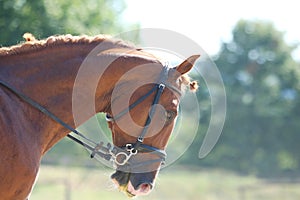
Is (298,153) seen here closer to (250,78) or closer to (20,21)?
(250,78)

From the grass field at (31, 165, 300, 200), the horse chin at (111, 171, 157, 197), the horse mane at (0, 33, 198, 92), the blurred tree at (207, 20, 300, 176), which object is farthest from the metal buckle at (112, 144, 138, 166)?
the blurred tree at (207, 20, 300, 176)

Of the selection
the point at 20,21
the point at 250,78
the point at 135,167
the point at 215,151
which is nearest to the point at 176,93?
the point at 135,167

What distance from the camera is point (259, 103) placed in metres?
44.4

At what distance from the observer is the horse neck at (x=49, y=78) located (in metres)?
4.86

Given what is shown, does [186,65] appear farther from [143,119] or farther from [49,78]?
[49,78]

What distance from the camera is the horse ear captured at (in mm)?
5157

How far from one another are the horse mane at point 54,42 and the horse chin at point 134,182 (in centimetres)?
110

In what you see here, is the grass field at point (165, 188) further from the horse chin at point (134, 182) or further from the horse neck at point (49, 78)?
the horse neck at point (49, 78)

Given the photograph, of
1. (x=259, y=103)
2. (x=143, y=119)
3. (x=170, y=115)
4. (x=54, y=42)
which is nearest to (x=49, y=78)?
(x=54, y=42)

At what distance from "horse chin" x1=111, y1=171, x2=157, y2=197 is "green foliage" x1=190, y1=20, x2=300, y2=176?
36.2m

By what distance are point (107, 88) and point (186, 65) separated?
2.30ft

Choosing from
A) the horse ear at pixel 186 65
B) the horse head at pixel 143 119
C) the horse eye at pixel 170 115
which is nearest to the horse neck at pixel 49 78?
the horse head at pixel 143 119

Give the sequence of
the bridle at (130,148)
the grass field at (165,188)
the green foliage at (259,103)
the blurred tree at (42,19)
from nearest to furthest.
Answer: the bridle at (130,148) < the blurred tree at (42,19) < the grass field at (165,188) < the green foliage at (259,103)

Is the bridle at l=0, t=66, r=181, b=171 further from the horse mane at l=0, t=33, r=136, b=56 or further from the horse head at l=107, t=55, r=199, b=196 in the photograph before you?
the horse mane at l=0, t=33, r=136, b=56
